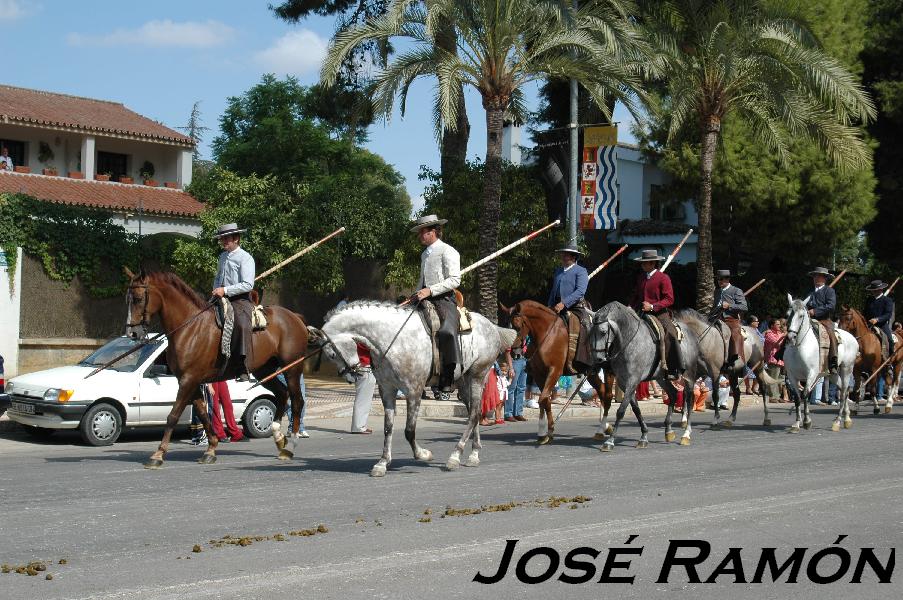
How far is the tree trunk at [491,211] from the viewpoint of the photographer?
77.2ft

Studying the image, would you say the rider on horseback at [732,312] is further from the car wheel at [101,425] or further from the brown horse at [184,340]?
the car wheel at [101,425]

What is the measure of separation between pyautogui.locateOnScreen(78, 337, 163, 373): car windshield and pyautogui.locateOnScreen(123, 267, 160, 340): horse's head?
135 inches

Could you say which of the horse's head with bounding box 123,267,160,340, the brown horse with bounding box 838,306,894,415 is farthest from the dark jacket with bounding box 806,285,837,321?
the horse's head with bounding box 123,267,160,340

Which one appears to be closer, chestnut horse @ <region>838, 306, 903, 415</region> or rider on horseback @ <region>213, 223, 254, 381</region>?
rider on horseback @ <region>213, 223, 254, 381</region>

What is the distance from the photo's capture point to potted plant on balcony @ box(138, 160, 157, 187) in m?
47.2

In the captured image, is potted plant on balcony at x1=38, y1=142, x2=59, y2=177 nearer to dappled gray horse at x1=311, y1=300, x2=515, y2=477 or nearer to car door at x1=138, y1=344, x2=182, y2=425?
car door at x1=138, y1=344, x2=182, y2=425

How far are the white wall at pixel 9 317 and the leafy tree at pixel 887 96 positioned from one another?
27.1m

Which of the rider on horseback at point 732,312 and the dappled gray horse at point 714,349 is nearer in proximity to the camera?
the dappled gray horse at point 714,349

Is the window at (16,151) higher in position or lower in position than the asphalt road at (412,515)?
higher

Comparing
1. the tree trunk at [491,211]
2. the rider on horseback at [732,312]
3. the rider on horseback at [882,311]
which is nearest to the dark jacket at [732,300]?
the rider on horseback at [732,312]

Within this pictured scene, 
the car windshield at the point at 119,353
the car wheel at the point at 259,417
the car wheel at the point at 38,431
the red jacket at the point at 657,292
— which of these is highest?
the red jacket at the point at 657,292

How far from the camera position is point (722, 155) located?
3247 cm

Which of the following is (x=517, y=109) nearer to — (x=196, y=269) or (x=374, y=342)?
(x=196, y=269)

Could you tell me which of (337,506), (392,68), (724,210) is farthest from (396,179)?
(337,506)
